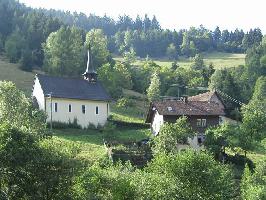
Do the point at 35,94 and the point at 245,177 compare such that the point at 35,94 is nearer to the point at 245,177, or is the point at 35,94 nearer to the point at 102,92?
the point at 102,92

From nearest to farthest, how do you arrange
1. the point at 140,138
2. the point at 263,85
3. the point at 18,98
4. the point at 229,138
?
the point at 18,98 < the point at 229,138 < the point at 140,138 < the point at 263,85

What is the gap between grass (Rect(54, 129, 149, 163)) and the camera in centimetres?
5288

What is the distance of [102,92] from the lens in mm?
70625

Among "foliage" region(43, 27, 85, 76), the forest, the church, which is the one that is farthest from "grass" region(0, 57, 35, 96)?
the church

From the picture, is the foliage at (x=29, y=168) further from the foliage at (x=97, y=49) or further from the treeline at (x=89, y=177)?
the foliage at (x=97, y=49)

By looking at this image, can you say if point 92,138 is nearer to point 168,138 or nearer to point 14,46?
point 168,138

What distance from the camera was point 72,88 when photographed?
6988cm

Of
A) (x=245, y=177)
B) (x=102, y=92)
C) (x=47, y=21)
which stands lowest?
(x=245, y=177)

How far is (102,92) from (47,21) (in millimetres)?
51206

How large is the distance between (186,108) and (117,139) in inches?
392

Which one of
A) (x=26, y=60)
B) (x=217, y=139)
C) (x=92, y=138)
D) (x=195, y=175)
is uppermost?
(x=26, y=60)

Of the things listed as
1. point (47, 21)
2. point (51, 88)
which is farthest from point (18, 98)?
point (47, 21)

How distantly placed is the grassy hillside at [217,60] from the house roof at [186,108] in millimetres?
86464

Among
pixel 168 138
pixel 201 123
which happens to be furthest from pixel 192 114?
pixel 168 138
